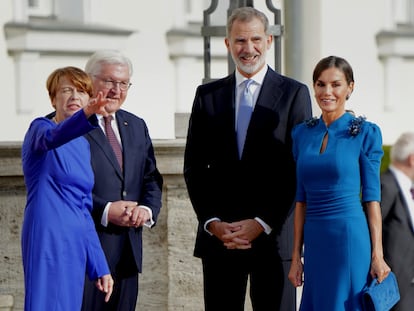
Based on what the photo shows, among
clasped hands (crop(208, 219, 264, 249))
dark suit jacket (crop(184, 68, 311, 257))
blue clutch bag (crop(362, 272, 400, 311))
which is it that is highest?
dark suit jacket (crop(184, 68, 311, 257))

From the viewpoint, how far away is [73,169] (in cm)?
582

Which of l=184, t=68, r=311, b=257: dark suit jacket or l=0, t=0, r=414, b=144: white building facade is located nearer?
l=184, t=68, r=311, b=257: dark suit jacket

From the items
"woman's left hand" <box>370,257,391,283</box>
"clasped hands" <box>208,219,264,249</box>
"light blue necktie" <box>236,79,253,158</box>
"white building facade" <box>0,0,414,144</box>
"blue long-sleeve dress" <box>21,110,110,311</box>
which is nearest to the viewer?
"blue long-sleeve dress" <box>21,110,110,311</box>

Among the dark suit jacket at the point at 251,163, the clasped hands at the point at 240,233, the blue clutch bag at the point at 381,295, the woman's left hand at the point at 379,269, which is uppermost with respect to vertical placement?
the dark suit jacket at the point at 251,163

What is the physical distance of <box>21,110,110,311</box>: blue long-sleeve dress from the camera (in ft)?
18.9

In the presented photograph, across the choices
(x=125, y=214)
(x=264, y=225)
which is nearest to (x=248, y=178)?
(x=264, y=225)

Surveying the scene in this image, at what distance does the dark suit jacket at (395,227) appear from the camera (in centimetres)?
616

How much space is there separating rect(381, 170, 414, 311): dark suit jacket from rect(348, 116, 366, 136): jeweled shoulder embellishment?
357 millimetres

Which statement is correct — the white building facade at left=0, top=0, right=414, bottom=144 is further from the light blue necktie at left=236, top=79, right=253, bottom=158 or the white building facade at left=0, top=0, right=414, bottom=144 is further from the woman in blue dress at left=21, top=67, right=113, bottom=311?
the woman in blue dress at left=21, top=67, right=113, bottom=311

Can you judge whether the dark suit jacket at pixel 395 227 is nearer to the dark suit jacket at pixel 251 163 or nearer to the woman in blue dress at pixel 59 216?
the dark suit jacket at pixel 251 163

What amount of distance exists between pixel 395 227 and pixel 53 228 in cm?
149

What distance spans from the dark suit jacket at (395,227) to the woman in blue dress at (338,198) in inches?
9.5

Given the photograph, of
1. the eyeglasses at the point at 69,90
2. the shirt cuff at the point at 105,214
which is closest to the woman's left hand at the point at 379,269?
the shirt cuff at the point at 105,214

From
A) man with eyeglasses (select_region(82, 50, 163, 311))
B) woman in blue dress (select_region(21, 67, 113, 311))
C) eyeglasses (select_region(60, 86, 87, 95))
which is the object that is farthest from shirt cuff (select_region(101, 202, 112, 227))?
eyeglasses (select_region(60, 86, 87, 95))
